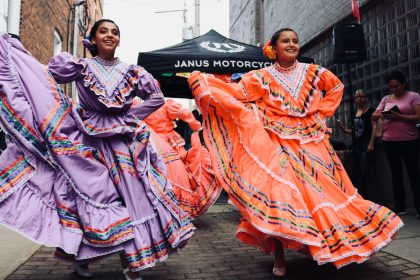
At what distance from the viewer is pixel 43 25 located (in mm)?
9531

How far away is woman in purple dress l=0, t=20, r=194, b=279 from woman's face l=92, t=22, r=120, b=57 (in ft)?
0.59

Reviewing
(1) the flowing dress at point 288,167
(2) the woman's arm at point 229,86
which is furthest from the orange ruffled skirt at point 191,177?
(2) the woman's arm at point 229,86

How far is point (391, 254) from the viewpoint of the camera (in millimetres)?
3340

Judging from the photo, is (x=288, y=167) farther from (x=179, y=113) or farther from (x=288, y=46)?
(x=179, y=113)

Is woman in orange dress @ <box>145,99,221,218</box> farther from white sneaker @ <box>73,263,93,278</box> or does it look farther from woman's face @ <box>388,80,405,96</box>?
woman's face @ <box>388,80,405,96</box>

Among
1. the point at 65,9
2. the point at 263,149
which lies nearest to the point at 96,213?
the point at 263,149

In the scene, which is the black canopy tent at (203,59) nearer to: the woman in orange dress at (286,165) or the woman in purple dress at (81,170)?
the woman in orange dress at (286,165)

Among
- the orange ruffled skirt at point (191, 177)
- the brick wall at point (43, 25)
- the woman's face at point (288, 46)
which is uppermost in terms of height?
the brick wall at point (43, 25)

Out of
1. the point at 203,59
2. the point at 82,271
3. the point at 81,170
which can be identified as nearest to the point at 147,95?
the point at 81,170

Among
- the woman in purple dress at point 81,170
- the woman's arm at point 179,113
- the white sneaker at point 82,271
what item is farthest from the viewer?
the woman's arm at point 179,113

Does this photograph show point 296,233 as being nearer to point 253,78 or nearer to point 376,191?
point 253,78

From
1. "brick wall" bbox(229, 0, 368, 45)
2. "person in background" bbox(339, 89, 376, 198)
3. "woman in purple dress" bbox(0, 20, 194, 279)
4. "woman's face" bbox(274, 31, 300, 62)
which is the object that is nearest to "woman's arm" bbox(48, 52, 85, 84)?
"woman in purple dress" bbox(0, 20, 194, 279)

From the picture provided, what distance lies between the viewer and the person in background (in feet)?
18.5

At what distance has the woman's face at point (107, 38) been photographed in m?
3.09
